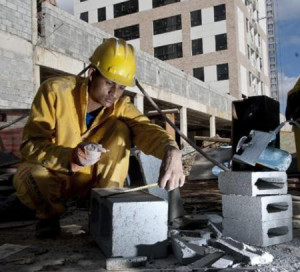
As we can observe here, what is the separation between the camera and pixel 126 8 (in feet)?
112

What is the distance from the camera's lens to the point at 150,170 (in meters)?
3.33

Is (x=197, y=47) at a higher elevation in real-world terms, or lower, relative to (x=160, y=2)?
lower

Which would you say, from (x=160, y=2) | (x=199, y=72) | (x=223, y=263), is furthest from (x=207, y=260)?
(x=160, y=2)

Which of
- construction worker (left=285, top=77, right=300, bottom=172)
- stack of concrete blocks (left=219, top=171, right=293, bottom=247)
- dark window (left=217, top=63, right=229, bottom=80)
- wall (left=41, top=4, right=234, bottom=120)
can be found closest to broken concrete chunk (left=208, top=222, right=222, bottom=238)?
stack of concrete blocks (left=219, top=171, right=293, bottom=247)

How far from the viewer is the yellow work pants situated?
2596mm

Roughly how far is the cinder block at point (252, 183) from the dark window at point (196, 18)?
1180 inches

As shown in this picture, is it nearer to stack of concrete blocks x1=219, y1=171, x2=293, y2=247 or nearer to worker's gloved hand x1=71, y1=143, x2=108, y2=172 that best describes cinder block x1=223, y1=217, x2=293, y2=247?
stack of concrete blocks x1=219, y1=171, x2=293, y2=247

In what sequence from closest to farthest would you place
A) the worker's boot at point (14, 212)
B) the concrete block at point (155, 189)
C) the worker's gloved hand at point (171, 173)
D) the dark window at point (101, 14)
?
the worker's gloved hand at point (171, 173) → the concrete block at point (155, 189) → the worker's boot at point (14, 212) → the dark window at point (101, 14)

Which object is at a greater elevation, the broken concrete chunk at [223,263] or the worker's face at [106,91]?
the worker's face at [106,91]

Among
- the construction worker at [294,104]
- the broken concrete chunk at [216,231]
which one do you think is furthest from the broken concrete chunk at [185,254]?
the construction worker at [294,104]

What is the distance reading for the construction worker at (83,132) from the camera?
2535 mm

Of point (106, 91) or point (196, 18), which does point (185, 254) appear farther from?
point (196, 18)

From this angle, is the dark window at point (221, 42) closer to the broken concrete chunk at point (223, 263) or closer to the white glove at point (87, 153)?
the white glove at point (87, 153)

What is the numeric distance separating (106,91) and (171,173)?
2.97 ft
